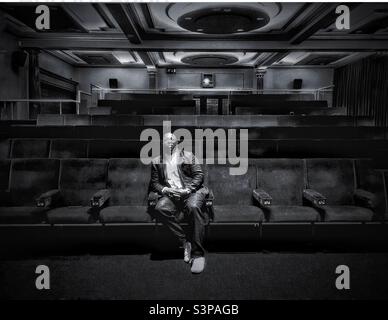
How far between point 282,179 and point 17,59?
6.92 metres

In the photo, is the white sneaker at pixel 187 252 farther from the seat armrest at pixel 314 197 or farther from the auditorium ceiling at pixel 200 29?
the auditorium ceiling at pixel 200 29

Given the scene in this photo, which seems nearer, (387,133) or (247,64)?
(387,133)

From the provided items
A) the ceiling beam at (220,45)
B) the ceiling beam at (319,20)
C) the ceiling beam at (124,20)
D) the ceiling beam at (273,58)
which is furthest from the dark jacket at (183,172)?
the ceiling beam at (273,58)

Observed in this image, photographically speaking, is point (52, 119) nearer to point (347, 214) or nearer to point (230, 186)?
point (230, 186)

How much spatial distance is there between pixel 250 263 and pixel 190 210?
615 millimetres

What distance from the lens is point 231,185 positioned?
310 centimetres

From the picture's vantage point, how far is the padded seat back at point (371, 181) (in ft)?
9.32

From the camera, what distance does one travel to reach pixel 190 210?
263 centimetres

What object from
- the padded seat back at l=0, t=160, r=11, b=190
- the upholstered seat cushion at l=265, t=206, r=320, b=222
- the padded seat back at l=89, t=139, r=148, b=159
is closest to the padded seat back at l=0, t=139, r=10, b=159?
the padded seat back at l=0, t=160, r=11, b=190
